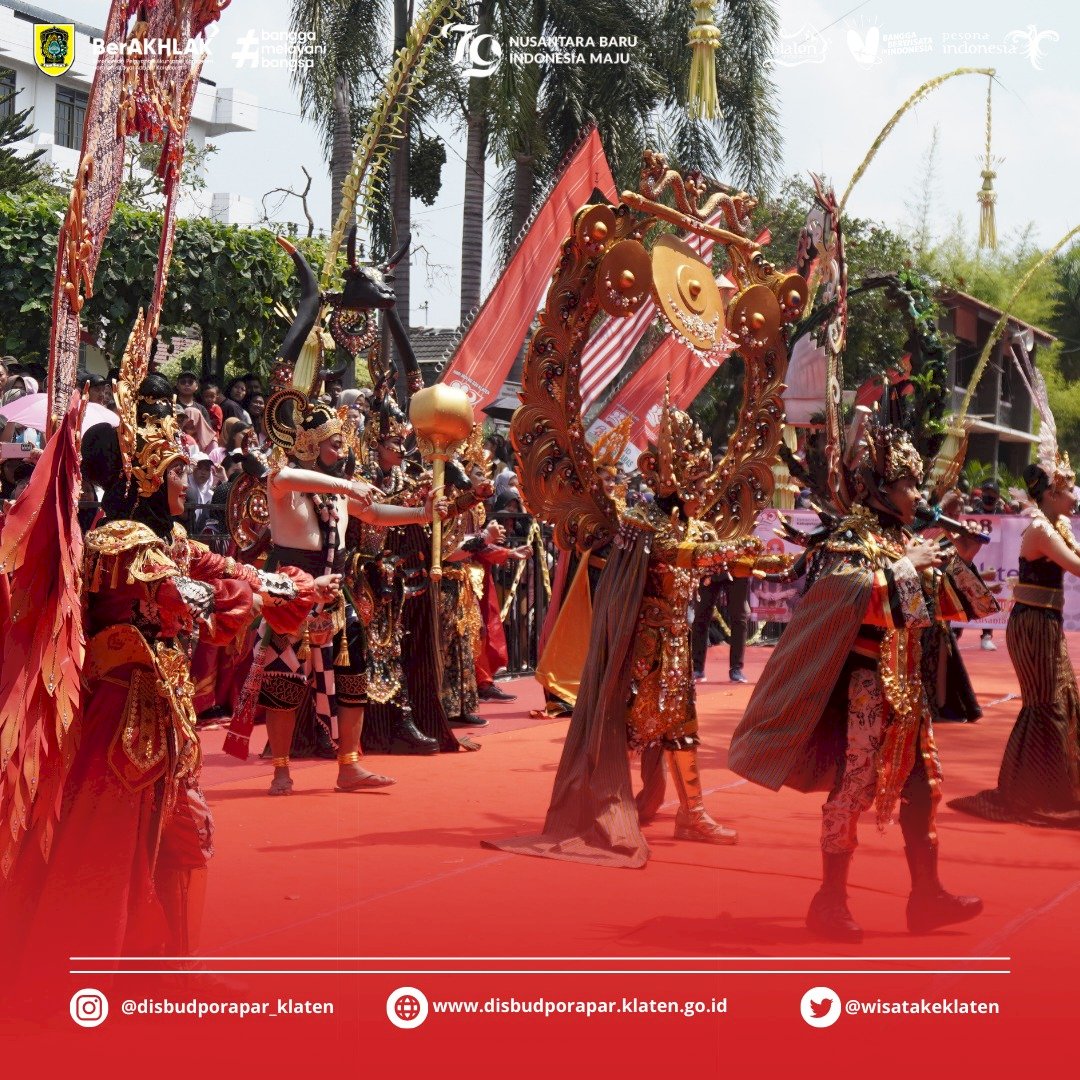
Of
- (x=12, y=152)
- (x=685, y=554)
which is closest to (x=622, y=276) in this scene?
(x=685, y=554)

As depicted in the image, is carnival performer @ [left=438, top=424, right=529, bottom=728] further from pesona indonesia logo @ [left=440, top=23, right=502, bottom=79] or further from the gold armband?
pesona indonesia logo @ [left=440, top=23, right=502, bottom=79]

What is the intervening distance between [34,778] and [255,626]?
355cm

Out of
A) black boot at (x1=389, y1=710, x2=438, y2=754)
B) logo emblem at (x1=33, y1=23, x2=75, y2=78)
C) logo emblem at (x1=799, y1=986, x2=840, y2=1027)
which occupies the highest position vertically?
logo emblem at (x1=33, y1=23, x2=75, y2=78)

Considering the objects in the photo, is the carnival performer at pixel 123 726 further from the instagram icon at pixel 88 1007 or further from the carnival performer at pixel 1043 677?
the carnival performer at pixel 1043 677

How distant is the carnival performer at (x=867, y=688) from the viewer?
4.77 meters

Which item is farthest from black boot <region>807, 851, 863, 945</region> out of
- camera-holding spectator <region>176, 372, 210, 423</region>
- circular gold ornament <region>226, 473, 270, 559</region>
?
camera-holding spectator <region>176, 372, 210, 423</region>

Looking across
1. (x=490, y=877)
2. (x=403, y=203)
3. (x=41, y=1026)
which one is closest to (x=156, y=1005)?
(x=41, y=1026)

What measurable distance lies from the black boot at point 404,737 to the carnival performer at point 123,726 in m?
3.87

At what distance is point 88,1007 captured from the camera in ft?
12.4

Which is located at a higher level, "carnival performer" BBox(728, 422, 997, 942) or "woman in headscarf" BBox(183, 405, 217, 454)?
"woman in headscarf" BBox(183, 405, 217, 454)

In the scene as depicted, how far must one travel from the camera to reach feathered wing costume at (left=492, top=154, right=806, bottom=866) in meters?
5.91

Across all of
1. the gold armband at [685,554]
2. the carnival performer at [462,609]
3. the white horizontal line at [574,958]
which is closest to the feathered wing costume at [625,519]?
the gold armband at [685,554]

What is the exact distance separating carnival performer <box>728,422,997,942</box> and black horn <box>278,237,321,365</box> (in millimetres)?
3327

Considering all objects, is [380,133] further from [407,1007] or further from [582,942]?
[407,1007]
